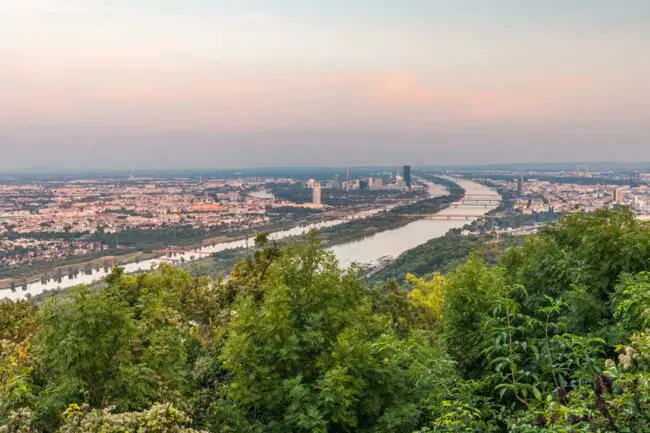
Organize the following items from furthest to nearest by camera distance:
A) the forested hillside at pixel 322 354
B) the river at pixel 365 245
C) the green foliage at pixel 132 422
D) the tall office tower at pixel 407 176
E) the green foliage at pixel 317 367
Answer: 1. the tall office tower at pixel 407 176
2. the river at pixel 365 245
3. the green foliage at pixel 317 367
4. the forested hillside at pixel 322 354
5. the green foliage at pixel 132 422

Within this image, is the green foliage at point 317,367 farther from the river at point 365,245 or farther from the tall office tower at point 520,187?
the tall office tower at point 520,187

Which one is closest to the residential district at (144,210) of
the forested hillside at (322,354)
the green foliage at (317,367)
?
the forested hillside at (322,354)

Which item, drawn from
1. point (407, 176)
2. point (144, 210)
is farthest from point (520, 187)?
point (144, 210)

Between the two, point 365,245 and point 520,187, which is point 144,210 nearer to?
point 365,245

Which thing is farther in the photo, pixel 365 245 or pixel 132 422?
pixel 365 245

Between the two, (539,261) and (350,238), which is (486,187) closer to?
(350,238)

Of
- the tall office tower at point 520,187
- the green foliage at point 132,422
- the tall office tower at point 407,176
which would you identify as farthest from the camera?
the tall office tower at point 407,176

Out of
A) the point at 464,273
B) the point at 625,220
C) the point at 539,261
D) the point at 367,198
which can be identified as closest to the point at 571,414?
the point at 464,273

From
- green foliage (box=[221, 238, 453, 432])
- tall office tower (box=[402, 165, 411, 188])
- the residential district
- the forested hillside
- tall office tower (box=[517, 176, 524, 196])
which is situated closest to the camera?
the forested hillside

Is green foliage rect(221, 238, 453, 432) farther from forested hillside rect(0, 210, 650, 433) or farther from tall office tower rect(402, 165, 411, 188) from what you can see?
tall office tower rect(402, 165, 411, 188)

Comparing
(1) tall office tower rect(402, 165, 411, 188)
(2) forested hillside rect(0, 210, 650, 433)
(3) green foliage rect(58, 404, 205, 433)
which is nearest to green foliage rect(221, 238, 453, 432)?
(2) forested hillside rect(0, 210, 650, 433)
